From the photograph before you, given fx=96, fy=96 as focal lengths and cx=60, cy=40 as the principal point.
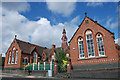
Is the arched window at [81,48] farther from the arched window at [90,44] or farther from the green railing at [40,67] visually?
the green railing at [40,67]

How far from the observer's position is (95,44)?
1695 centimetres

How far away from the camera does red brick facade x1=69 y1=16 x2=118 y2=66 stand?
15.4 metres

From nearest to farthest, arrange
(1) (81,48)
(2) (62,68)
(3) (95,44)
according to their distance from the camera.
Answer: (3) (95,44)
(2) (62,68)
(1) (81,48)

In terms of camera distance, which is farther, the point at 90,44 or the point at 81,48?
the point at 81,48

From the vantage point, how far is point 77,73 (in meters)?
14.9

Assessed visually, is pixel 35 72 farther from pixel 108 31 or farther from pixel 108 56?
pixel 108 31

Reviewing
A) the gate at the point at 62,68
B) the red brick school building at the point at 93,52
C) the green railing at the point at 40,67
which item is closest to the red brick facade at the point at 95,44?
the red brick school building at the point at 93,52

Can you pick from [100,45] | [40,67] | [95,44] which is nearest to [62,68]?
[40,67]

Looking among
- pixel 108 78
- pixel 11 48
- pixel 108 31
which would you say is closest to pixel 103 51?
pixel 108 31

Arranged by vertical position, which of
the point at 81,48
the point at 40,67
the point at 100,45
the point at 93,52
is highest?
the point at 100,45

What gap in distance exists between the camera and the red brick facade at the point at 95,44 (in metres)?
15.4

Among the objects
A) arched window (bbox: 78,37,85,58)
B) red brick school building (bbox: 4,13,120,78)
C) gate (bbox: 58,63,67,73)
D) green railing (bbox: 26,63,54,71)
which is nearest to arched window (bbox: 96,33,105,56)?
red brick school building (bbox: 4,13,120,78)

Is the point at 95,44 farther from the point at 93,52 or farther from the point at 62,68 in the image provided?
the point at 62,68

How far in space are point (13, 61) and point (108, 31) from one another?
28.0 meters
